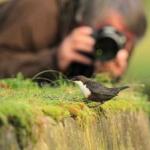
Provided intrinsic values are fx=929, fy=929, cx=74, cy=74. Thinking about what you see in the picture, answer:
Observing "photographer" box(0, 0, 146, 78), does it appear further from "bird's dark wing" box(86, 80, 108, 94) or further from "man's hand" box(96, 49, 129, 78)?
"bird's dark wing" box(86, 80, 108, 94)

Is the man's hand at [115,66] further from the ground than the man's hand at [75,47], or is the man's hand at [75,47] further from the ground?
the man's hand at [75,47]

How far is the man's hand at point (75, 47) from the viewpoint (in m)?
8.34

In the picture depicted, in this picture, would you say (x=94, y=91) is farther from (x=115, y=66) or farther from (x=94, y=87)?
(x=115, y=66)

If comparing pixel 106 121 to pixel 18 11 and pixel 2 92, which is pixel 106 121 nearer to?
pixel 2 92

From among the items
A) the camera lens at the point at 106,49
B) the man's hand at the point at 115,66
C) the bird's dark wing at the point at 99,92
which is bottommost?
the man's hand at the point at 115,66

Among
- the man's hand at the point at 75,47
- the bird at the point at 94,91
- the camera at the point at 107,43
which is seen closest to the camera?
the bird at the point at 94,91

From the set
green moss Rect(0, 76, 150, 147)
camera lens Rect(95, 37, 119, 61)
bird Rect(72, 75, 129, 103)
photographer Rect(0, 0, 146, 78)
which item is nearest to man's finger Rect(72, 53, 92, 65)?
photographer Rect(0, 0, 146, 78)

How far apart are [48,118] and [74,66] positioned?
431cm

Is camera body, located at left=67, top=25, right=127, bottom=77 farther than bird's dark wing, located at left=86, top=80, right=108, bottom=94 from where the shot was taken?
Yes

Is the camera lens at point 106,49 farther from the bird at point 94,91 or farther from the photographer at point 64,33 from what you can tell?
the bird at point 94,91

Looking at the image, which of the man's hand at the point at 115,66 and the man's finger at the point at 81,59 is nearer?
the man's hand at the point at 115,66

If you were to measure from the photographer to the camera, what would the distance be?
0.08 feet

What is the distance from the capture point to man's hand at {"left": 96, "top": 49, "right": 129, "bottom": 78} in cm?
823

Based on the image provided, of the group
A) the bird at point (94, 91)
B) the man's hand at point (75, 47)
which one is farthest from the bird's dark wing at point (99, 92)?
the man's hand at point (75, 47)
